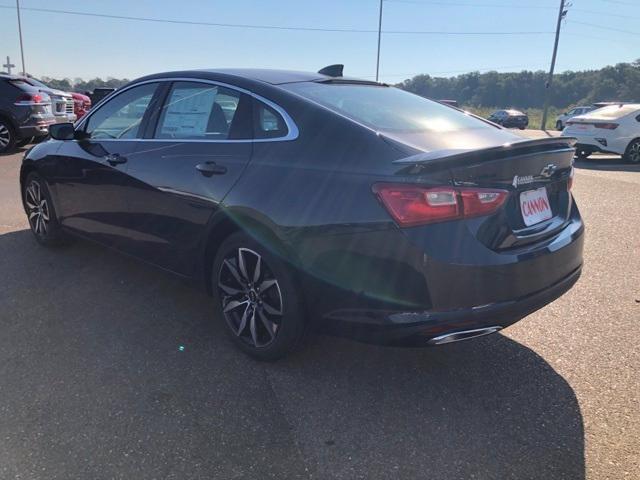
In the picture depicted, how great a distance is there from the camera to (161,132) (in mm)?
3623

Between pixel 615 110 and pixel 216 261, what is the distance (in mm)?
13477

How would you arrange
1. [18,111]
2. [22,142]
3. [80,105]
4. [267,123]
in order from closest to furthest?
[267,123] < [18,111] < [22,142] < [80,105]

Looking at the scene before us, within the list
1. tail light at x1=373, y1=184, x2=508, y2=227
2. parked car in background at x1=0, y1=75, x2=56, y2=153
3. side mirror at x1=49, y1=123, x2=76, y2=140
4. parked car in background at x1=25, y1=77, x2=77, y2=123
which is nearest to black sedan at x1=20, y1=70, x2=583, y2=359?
tail light at x1=373, y1=184, x2=508, y2=227

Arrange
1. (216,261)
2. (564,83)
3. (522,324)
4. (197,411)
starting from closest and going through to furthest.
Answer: (197,411)
(216,261)
(522,324)
(564,83)

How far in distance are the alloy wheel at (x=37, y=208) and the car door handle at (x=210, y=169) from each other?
2.44 metres

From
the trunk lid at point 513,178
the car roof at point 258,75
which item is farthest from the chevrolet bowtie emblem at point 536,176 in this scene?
the car roof at point 258,75

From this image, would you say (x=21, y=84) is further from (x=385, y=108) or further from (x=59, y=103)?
(x=385, y=108)

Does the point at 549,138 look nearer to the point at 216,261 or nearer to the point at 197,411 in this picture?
the point at 216,261

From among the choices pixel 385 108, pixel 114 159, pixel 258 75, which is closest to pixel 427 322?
pixel 385 108

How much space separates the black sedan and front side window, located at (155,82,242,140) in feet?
0.04

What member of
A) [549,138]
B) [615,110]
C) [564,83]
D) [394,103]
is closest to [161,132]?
[394,103]

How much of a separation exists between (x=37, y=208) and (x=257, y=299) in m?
3.16

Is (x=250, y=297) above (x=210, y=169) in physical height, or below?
below

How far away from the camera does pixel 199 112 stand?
11.3 ft
